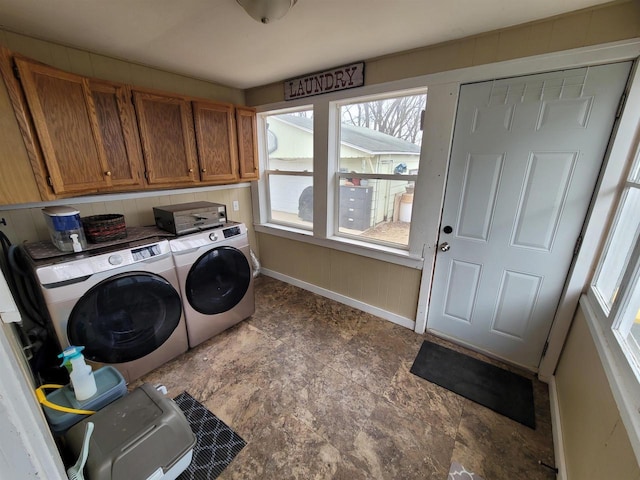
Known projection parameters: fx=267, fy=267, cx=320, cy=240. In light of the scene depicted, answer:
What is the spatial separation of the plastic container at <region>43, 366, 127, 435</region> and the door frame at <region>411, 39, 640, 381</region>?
2.16m

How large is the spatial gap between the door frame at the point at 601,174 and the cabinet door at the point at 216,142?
5.73 feet

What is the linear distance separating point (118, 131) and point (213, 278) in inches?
49.1

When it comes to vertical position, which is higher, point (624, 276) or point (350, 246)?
point (624, 276)

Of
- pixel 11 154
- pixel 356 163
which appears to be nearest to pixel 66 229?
pixel 11 154

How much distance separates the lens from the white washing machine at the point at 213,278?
6.49ft

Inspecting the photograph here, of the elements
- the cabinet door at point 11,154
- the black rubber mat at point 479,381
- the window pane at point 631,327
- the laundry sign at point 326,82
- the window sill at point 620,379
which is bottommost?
the black rubber mat at point 479,381

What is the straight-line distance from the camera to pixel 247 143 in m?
2.74

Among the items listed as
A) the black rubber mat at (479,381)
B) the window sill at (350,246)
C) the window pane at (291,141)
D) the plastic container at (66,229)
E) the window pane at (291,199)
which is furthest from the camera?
the window pane at (291,199)

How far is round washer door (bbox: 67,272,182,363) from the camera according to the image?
60.7 inches

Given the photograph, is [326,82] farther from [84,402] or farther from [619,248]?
[84,402]

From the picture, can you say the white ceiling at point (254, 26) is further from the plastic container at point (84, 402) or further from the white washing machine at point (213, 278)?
the plastic container at point (84, 402)

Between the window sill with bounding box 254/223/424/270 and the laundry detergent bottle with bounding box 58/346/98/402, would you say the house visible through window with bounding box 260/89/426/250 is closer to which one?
the window sill with bounding box 254/223/424/270

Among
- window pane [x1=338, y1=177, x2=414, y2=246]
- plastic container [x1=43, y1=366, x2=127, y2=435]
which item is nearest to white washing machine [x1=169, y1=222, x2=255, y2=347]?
plastic container [x1=43, y1=366, x2=127, y2=435]

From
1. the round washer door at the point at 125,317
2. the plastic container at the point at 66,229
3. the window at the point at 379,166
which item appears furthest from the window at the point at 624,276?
the plastic container at the point at 66,229
